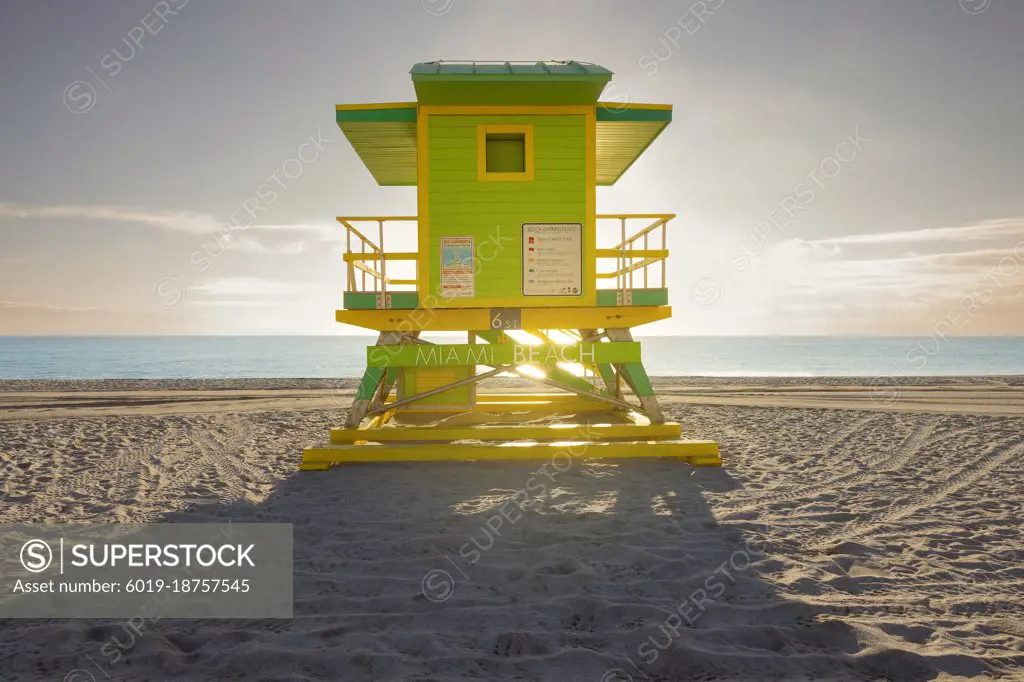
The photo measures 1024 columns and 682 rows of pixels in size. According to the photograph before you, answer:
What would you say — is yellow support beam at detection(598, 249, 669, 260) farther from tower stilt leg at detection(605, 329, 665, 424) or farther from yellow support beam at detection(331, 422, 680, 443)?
yellow support beam at detection(331, 422, 680, 443)

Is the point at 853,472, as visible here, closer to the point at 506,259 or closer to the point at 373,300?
the point at 506,259

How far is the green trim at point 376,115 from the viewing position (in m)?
8.64

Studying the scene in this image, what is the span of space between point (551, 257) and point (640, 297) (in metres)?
1.70

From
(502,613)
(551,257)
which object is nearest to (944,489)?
(551,257)

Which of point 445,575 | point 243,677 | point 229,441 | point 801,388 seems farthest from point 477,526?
point 801,388

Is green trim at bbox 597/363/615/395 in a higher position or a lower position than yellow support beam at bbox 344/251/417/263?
lower

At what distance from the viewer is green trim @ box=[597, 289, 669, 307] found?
8.84 m

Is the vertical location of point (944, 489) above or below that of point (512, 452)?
below

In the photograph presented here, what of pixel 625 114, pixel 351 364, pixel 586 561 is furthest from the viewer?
pixel 351 364

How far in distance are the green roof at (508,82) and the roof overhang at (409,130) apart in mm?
454

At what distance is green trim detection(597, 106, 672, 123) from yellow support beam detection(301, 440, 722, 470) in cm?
544

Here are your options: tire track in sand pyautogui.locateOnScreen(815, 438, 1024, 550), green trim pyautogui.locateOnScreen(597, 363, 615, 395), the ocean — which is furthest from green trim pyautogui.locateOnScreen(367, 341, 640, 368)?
the ocean

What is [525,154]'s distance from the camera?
28.2 feet

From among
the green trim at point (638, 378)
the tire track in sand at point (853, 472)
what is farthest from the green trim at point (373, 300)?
the tire track in sand at point (853, 472)
